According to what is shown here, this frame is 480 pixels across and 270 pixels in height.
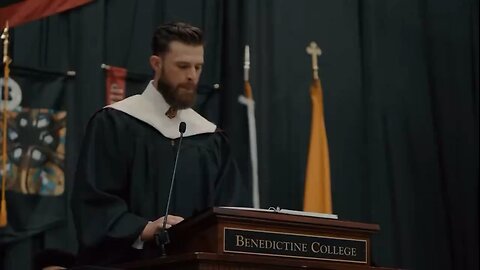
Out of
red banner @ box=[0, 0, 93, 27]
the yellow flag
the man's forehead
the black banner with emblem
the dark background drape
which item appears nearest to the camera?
the man's forehead

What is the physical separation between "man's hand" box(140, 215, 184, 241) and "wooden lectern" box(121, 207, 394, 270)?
0.07 metres

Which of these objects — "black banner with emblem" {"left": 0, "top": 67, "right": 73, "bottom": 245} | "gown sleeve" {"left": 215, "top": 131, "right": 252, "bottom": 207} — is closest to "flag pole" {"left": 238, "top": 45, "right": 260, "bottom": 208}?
"black banner with emblem" {"left": 0, "top": 67, "right": 73, "bottom": 245}

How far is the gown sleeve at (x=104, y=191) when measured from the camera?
382cm

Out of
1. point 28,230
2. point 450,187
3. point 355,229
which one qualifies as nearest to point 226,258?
point 355,229

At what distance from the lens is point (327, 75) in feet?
24.3

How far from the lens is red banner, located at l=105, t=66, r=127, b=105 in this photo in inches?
246

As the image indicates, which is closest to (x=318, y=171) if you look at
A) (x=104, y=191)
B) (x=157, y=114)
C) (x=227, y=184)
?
(x=227, y=184)

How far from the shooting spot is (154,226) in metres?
3.67

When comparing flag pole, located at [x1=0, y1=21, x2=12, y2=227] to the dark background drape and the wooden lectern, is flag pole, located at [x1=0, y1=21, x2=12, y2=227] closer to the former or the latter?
the dark background drape

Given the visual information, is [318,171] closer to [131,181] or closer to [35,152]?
[35,152]

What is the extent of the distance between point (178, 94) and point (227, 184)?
0.50 metres

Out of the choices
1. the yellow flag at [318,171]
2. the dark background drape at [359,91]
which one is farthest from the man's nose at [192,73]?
the yellow flag at [318,171]

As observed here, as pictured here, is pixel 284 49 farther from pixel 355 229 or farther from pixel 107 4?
pixel 355 229

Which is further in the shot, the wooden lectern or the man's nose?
the man's nose
